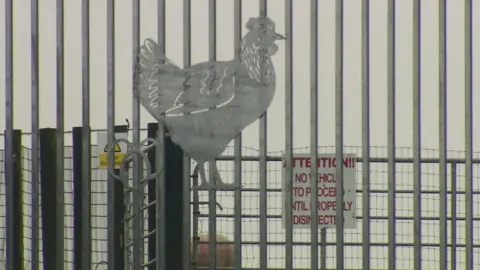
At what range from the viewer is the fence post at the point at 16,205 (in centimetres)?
406

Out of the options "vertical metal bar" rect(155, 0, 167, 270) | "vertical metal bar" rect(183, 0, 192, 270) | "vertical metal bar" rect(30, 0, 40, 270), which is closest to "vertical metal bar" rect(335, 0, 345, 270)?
"vertical metal bar" rect(183, 0, 192, 270)

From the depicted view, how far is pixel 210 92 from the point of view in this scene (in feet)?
12.6

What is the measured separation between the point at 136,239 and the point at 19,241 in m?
0.59

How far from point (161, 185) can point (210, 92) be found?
45 cm

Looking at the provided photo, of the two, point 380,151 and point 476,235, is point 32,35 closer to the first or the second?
point 380,151

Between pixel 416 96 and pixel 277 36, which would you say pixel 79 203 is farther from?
pixel 416 96

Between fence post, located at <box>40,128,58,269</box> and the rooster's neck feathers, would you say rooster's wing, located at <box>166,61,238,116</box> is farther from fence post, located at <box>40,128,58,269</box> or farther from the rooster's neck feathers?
fence post, located at <box>40,128,58,269</box>

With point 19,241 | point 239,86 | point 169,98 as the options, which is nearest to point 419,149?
point 239,86

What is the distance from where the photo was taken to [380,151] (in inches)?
197

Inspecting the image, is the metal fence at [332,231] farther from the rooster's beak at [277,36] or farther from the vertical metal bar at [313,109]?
the rooster's beak at [277,36]

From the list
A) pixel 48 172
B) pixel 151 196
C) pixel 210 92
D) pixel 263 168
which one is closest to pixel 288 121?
pixel 263 168

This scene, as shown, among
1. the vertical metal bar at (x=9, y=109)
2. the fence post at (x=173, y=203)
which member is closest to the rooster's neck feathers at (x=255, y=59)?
the fence post at (x=173, y=203)

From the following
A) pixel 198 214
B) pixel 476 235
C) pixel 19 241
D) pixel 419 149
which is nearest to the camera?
pixel 419 149

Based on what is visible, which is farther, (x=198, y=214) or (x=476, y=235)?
(x=476, y=235)
